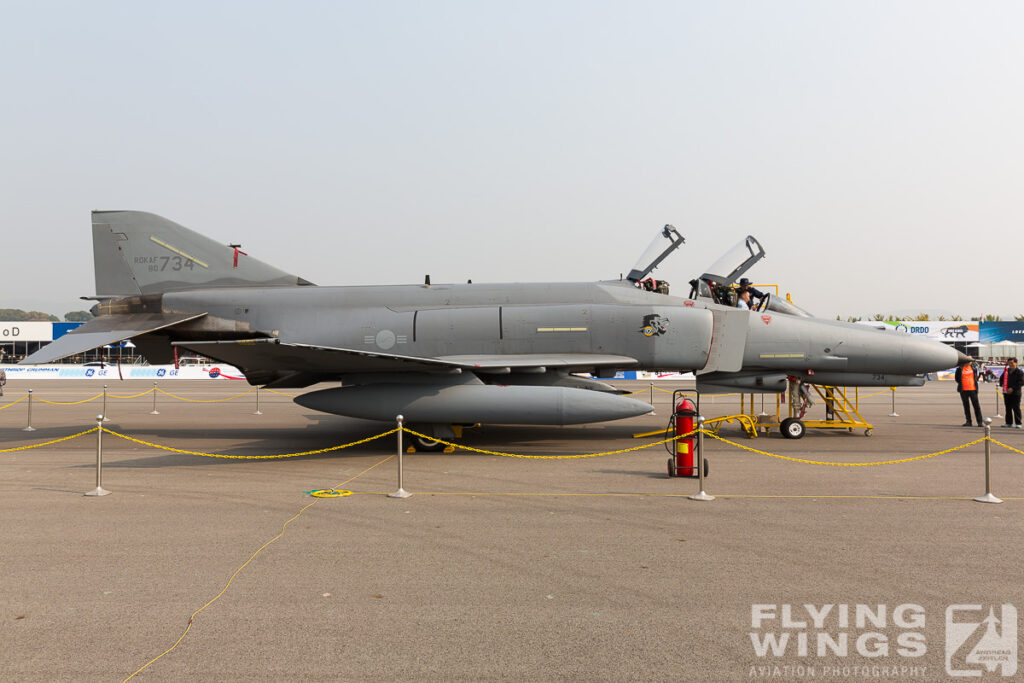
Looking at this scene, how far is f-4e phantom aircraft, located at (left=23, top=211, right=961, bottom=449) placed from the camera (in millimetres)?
11344

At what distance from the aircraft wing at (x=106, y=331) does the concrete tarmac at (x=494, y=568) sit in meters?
1.80

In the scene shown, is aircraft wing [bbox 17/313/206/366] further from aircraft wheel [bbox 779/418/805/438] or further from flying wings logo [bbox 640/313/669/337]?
aircraft wheel [bbox 779/418/805/438]

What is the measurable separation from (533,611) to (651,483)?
4.30m

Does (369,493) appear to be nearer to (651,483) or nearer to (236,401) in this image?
(651,483)

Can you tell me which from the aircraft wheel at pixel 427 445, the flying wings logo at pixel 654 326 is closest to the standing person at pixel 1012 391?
the flying wings logo at pixel 654 326

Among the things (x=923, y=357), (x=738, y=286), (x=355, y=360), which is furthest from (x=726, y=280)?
(x=355, y=360)

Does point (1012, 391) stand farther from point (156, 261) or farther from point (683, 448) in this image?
point (156, 261)

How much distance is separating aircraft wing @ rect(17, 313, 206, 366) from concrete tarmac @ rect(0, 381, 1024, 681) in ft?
5.92

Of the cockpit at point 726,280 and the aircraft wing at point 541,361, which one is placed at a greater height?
the cockpit at point 726,280

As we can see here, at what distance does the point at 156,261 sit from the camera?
516 inches

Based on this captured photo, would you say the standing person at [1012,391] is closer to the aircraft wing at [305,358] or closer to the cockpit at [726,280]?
the cockpit at [726,280]

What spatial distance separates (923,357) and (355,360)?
393 inches

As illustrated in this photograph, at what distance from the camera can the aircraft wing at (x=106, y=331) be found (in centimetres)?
1039

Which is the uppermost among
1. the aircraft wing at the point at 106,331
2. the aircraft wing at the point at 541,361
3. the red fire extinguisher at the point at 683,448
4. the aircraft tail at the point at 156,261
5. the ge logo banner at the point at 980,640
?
the aircraft tail at the point at 156,261
